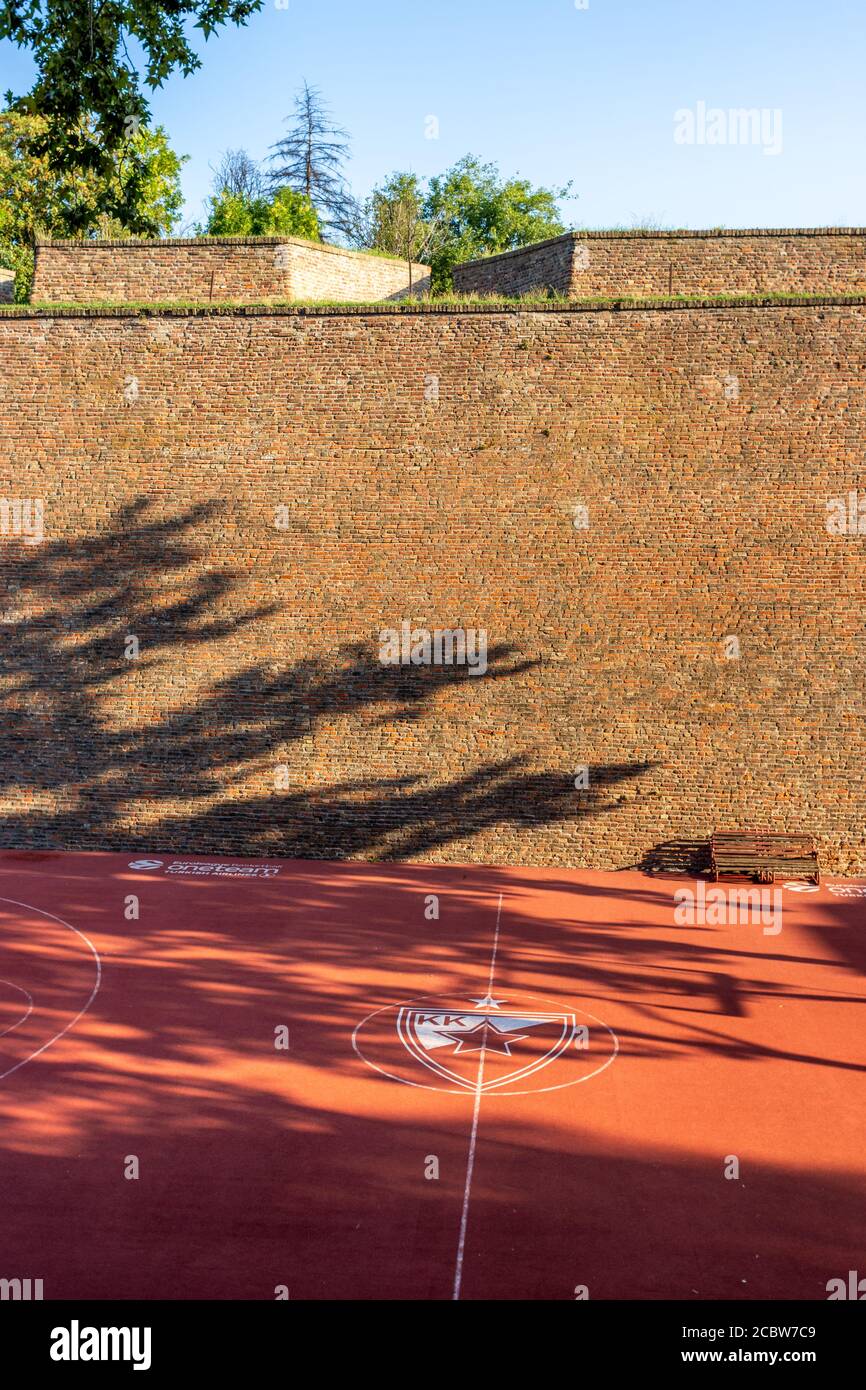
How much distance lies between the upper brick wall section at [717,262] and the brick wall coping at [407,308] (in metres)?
1.25

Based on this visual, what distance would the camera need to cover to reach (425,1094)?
959cm

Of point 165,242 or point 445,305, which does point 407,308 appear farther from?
point 165,242

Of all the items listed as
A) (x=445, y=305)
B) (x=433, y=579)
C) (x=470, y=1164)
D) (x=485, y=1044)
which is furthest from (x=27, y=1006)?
(x=445, y=305)

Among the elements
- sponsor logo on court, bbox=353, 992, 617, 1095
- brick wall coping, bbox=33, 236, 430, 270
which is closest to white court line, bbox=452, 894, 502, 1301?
sponsor logo on court, bbox=353, 992, 617, 1095

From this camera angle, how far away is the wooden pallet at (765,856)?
1575 cm

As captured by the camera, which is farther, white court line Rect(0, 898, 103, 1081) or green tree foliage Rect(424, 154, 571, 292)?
green tree foliage Rect(424, 154, 571, 292)

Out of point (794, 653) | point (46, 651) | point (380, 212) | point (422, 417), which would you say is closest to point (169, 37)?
point (422, 417)

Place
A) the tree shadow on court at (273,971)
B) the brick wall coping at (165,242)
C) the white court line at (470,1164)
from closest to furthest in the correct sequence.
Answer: the white court line at (470,1164)
the tree shadow on court at (273,971)
the brick wall coping at (165,242)

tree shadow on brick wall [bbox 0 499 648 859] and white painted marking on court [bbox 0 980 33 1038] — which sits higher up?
tree shadow on brick wall [bbox 0 499 648 859]

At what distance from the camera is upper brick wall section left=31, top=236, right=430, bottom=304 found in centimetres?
1825

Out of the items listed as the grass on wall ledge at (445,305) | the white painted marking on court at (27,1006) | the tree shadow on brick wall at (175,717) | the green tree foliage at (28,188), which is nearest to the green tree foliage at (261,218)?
the green tree foliage at (28,188)

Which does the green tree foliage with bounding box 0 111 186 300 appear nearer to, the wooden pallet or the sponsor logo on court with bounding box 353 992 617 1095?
the wooden pallet

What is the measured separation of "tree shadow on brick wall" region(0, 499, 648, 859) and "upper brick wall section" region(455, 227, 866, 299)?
22.4ft

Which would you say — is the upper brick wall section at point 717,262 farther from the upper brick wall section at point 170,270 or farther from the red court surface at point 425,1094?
the red court surface at point 425,1094
